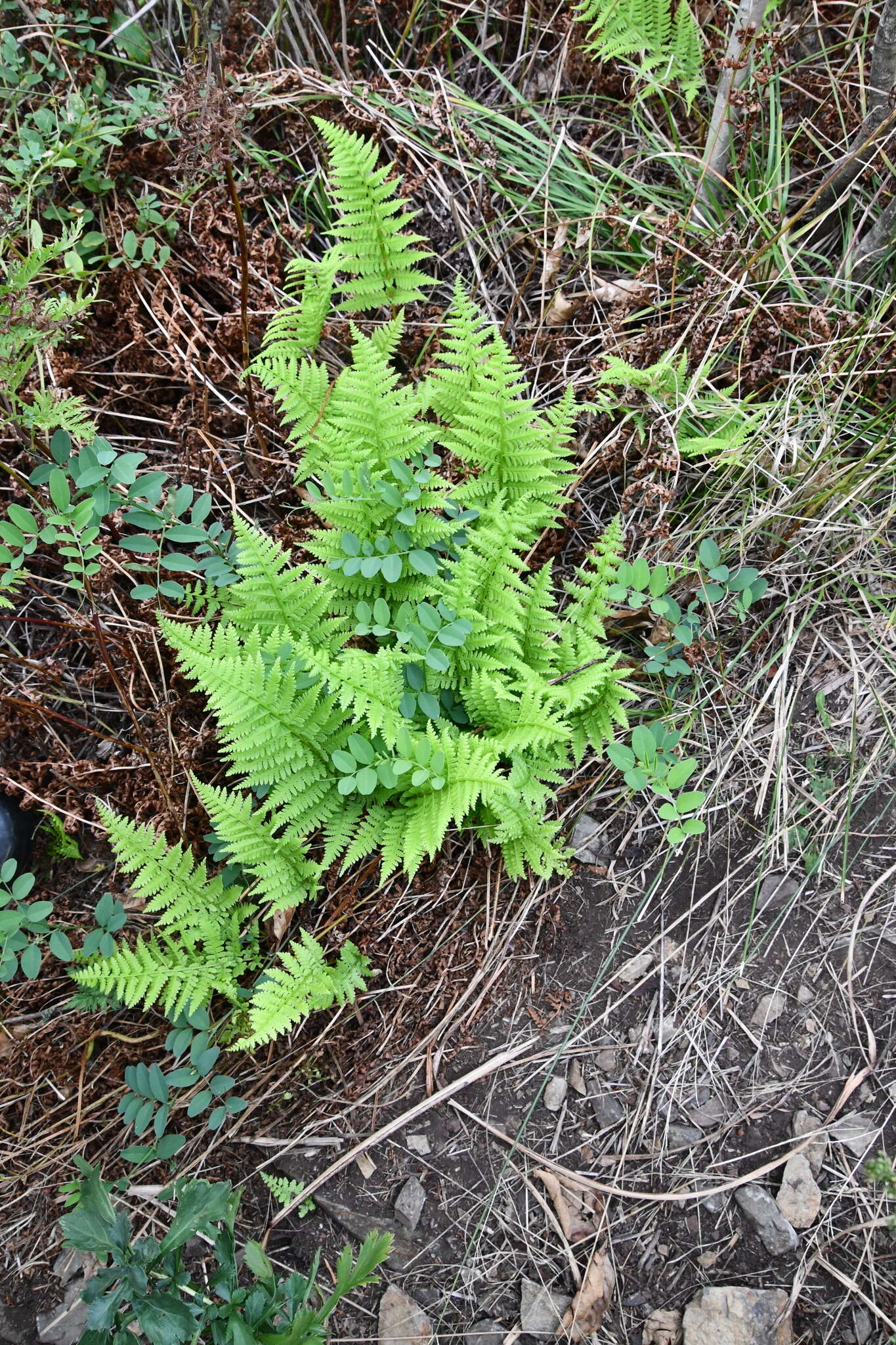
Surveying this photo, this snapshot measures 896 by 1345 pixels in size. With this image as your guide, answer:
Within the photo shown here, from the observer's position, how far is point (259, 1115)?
2410 mm

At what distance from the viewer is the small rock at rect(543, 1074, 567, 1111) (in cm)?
236

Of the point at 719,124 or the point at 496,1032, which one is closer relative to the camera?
the point at 496,1032

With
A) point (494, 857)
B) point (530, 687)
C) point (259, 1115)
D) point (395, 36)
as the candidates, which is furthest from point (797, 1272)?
point (395, 36)

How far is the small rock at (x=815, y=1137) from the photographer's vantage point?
2.21 meters

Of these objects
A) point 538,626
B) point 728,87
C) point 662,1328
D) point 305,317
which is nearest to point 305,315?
point 305,317

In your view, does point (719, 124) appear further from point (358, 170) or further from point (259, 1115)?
point (259, 1115)

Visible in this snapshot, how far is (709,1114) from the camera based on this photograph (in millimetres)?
2303

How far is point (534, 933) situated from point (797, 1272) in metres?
1.00

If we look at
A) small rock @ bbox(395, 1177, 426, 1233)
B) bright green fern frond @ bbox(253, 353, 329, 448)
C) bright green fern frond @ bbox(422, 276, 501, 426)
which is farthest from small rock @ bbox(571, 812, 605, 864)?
bright green fern frond @ bbox(253, 353, 329, 448)

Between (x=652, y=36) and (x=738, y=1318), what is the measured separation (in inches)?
155

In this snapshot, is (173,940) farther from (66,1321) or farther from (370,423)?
(370,423)

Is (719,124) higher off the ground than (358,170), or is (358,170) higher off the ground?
(719,124)

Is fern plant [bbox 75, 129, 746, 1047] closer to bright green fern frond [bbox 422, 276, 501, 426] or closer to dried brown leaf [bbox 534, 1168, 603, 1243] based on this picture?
bright green fern frond [bbox 422, 276, 501, 426]

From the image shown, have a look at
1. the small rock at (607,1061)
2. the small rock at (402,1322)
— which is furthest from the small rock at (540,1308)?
the small rock at (607,1061)
